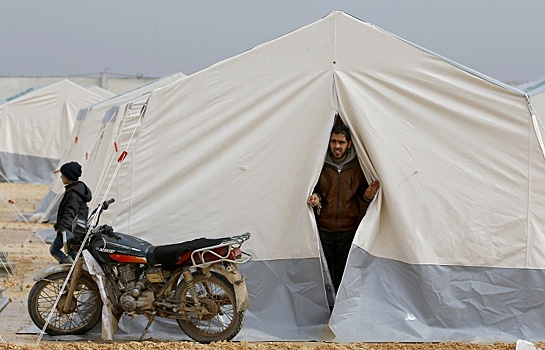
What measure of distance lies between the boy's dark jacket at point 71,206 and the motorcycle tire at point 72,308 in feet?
5.27

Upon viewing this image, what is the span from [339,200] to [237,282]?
1336 mm

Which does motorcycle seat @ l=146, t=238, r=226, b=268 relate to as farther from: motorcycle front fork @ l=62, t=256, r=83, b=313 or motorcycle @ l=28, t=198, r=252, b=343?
motorcycle front fork @ l=62, t=256, r=83, b=313

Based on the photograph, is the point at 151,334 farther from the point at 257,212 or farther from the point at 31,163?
the point at 31,163

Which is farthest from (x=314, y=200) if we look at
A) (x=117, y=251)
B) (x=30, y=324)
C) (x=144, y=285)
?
(x=30, y=324)

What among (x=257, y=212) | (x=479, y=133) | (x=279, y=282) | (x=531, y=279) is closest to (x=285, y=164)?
(x=257, y=212)

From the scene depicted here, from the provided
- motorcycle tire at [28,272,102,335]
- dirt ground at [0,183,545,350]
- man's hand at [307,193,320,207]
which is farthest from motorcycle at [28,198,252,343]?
man's hand at [307,193,320,207]

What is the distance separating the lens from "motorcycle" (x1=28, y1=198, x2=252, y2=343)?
6.86 m

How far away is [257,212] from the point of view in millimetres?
7715

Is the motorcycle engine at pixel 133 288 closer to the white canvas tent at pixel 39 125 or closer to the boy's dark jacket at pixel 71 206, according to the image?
the boy's dark jacket at pixel 71 206

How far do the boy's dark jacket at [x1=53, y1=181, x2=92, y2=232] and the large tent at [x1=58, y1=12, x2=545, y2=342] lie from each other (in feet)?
3.53

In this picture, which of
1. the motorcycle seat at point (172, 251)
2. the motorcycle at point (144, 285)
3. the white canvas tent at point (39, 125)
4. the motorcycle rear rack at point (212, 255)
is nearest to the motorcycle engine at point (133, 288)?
the motorcycle at point (144, 285)

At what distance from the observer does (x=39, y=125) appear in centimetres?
2650

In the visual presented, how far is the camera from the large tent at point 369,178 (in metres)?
7.43

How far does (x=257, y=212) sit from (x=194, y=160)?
0.68 meters
